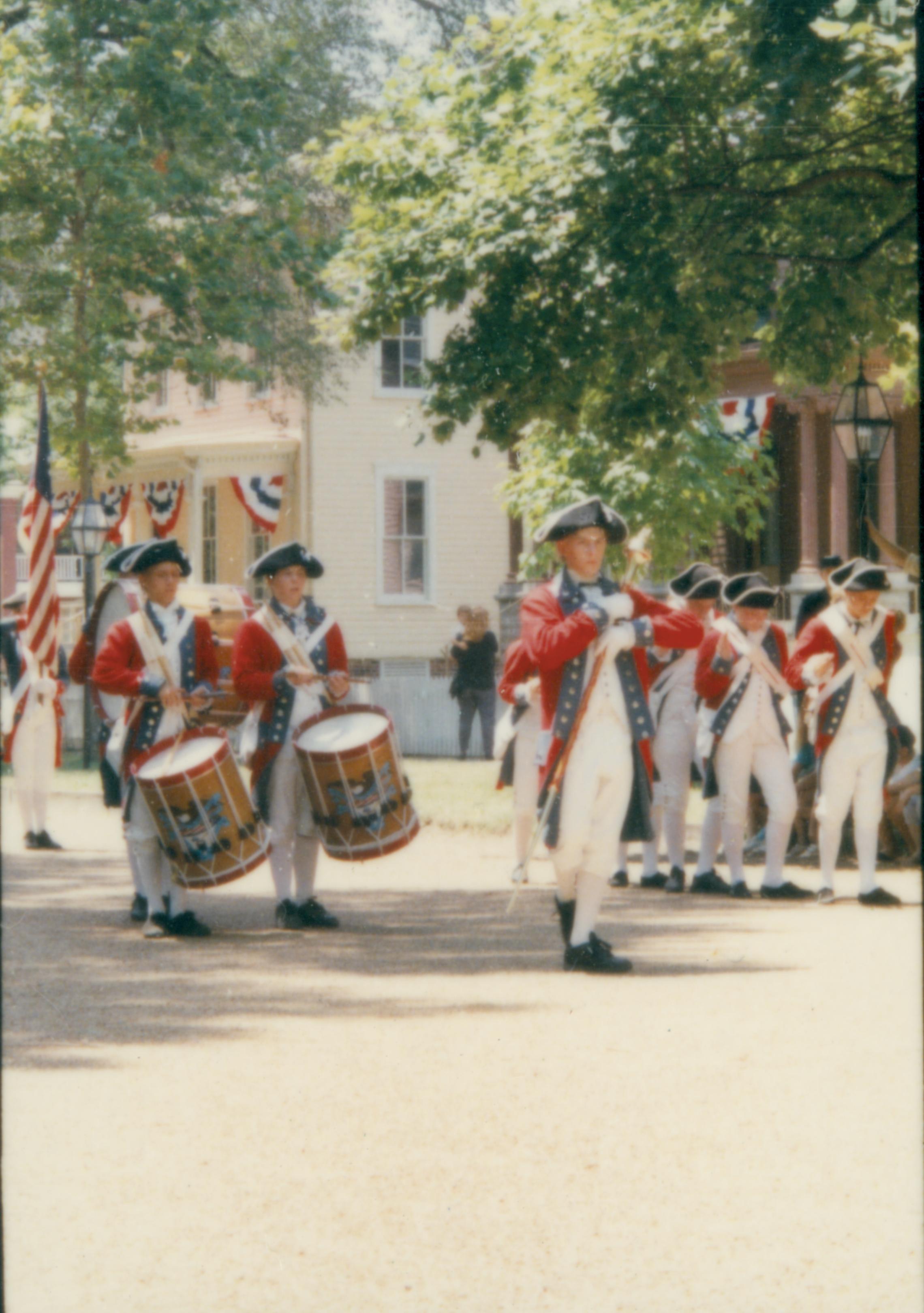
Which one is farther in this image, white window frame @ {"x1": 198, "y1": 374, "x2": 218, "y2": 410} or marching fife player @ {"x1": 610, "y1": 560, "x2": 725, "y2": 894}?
marching fife player @ {"x1": 610, "y1": 560, "x2": 725, "y2": 894}

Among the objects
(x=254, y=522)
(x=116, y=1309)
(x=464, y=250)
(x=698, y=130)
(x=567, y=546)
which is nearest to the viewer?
(x=116, y=1309)

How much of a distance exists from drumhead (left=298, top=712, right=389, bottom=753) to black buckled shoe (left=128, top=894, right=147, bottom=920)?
156 centimetres

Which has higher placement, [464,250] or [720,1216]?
[464,250]

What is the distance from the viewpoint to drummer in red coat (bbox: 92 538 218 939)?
10.2 meters

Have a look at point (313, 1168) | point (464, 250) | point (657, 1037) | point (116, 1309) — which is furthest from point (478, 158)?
point (116, 1309)

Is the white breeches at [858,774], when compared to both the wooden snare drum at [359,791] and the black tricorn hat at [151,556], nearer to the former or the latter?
the wooden snare drum at [359,791]

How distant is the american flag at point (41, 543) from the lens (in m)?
6.23

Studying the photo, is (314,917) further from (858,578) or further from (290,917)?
(858,578)

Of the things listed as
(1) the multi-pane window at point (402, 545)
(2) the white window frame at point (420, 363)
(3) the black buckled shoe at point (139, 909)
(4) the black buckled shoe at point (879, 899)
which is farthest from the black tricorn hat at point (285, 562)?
(1) the multi-pane window at point (402, 545)

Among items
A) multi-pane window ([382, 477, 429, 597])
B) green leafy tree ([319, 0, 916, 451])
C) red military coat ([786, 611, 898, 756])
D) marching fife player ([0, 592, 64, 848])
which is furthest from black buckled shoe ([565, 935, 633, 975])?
multi-pane window ([382, 477, 429, 597])

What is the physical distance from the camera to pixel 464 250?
1088 cm

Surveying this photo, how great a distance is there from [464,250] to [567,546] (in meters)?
3.01

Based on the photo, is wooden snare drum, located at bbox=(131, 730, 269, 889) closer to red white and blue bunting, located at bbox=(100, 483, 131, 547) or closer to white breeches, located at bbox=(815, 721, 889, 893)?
red white and blue bunting, located at bbox=(100, 483, 131, 547)

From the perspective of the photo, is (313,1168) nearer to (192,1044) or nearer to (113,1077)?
(113,1077)
